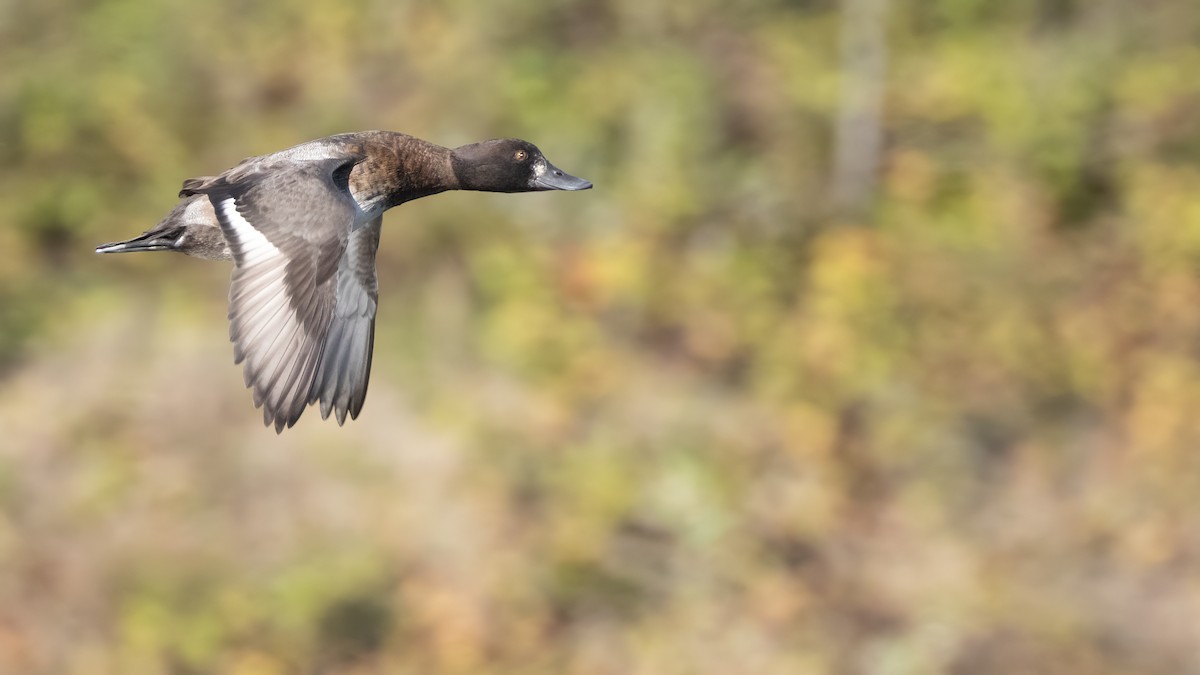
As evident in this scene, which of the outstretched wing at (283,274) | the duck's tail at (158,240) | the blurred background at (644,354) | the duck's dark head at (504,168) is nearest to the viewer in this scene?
the outstretched wing at (283,274)

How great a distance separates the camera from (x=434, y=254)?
1088cm

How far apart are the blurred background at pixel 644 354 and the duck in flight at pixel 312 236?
347 cm

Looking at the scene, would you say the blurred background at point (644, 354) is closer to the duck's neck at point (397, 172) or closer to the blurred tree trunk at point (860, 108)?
the blurred tree trunk at point (860, 108)

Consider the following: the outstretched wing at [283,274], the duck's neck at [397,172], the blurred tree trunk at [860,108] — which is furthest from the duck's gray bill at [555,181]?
the blurred tree trunk at [860,108]

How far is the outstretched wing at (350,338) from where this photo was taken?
6.20m

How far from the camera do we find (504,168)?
6.46 m

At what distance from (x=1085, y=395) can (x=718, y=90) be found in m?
2.90

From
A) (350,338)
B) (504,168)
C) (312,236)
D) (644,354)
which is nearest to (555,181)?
(504,168)

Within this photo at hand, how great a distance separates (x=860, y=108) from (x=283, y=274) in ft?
21.4

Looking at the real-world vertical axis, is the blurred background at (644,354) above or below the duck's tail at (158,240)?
above

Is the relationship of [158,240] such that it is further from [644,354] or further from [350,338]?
[644,354]

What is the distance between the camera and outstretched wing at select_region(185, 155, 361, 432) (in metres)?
5.39

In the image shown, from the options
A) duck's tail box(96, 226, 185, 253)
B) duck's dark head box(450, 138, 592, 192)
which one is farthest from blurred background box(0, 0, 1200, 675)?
duck's tail box(96, 226, 185, 253)

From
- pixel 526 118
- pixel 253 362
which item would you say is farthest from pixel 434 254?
pixel 253 362
